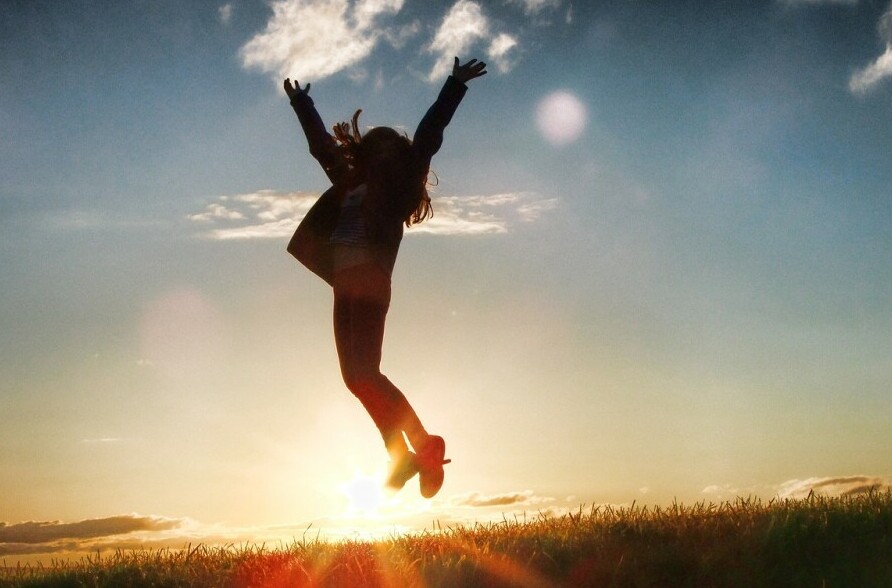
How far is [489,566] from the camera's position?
20.0ft

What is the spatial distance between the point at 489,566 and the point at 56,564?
164 inches

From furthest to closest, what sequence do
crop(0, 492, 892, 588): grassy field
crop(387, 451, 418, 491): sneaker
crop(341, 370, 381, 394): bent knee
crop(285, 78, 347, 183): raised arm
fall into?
crop(285, 78, 347, 183): raised arm < crop(387, 451, 418, 491): sneaker < crop(341, 370, 381, 394): bent knee < crop(0, 492, 892, 588): grassy field

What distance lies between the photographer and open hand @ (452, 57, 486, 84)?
7208 millimetres

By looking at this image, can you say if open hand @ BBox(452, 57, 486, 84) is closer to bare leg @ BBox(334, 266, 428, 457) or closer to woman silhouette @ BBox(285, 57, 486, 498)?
woman silhouette @ BBox(285, 57, 486, 498)

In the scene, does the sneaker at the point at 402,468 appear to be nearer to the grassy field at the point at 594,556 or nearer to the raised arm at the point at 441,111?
the grassy field at the point at 594,556

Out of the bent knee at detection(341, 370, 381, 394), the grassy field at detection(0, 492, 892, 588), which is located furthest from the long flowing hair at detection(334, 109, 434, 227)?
the grassy field at detection(0, 492, 892, 588)

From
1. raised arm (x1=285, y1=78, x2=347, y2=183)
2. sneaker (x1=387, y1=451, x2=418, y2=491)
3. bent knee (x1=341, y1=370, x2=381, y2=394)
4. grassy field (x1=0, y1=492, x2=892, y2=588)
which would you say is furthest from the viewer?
raised arm (x1=285, y1=78, x2=347, y2=183)

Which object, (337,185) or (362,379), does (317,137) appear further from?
(362,379)

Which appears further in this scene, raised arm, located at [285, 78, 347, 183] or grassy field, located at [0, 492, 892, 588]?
raised arm, located at [285, 78, 347, 183]

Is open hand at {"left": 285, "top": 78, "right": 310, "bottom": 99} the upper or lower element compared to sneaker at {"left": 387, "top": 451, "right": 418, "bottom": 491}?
upper

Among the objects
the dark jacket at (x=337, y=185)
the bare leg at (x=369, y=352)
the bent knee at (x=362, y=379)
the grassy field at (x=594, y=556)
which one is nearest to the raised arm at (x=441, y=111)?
the dark jacket at (x=337, y=185)

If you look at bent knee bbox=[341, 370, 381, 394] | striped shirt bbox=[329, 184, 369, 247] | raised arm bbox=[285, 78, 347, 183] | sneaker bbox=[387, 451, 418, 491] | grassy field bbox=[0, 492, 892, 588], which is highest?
raised arm bbox=[285, 78, 347, 183]

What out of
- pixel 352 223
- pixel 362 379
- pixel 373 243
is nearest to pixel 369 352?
pixel 362 379

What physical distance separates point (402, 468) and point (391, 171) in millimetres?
2474
